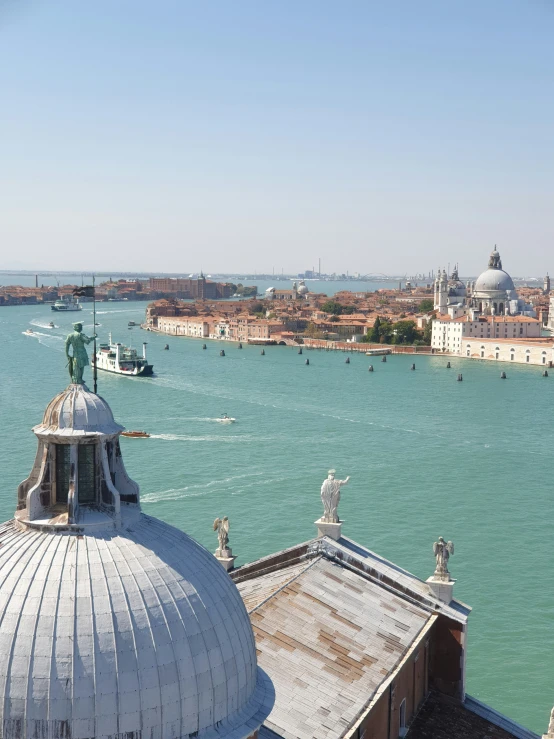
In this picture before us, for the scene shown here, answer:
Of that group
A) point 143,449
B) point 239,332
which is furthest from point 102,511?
point 239,332

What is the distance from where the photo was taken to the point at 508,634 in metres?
15.3

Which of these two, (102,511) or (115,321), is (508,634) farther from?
(115,321)

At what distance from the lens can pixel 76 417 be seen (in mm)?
5664

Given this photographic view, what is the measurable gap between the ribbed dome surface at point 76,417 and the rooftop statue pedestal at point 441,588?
16.5ft

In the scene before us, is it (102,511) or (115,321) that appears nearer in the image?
(102,511)

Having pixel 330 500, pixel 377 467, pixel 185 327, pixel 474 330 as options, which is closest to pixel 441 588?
pixel 330 500

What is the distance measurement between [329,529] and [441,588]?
125 cm

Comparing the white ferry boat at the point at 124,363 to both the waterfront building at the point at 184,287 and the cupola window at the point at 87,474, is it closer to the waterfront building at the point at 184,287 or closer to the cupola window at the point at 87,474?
the cupola window at the point at 87,474

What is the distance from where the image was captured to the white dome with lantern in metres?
4.85

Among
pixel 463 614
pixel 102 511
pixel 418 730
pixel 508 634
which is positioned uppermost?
pixel 102 511

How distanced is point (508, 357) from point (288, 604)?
64.9 meters

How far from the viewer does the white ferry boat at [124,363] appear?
52.1 meters

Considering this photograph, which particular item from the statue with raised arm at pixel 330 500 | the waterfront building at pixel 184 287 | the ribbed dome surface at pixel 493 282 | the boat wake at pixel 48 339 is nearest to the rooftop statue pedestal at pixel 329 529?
the statue with raised arm at pixel 330 500

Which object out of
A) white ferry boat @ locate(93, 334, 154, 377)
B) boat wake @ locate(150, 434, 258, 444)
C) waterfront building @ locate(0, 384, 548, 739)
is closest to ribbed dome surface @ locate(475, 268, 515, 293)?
white ferry boat @ locate(93, 334, 154, 377)
